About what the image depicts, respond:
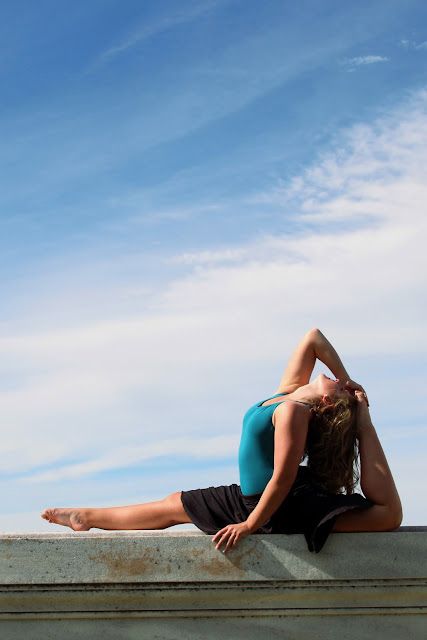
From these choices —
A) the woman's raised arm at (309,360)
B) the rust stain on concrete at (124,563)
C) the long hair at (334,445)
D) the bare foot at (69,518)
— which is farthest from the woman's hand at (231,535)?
the woman's raised arm at (309,360)

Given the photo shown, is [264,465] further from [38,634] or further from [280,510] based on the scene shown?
[38,634]

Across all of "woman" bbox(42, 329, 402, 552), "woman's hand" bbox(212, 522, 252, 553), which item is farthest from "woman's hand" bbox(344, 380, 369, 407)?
"woman's hand" bbox(212, 522, 252, 553)

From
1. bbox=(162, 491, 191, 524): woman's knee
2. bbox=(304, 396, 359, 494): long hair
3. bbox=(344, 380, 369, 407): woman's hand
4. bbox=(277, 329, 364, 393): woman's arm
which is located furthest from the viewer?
bbox=(277, 329, 364, 393): woman's arm

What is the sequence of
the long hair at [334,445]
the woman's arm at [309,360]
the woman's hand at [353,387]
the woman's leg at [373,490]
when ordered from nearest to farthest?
the woman's leg at [373,490] → the long hair at [334,445] → the woman's hand at [353,387] → the woman's arm at [309,360]

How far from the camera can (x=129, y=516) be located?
4312mm

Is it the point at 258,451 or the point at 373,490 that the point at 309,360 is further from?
the point at 373,490

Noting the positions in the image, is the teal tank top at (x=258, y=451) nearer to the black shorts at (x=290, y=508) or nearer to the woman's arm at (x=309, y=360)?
the black shorts at (x=290, y=508)

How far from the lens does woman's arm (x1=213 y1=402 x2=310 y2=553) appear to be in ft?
12.4

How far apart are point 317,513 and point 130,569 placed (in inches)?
39.6

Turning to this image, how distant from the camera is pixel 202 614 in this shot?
378 centimetres

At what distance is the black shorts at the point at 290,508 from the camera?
3836 mm

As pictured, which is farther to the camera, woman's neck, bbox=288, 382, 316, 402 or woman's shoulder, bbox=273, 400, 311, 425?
woman's neck, bbox=288, 382, 316, 402

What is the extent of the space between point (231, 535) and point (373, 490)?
2.70ft

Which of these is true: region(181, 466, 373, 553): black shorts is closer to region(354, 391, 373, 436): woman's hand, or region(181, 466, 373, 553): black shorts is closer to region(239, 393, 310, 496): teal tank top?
region(239, 393, 310, 496): teal tank top
